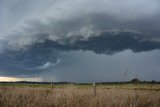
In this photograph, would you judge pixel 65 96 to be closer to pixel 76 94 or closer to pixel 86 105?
pixel 76 94

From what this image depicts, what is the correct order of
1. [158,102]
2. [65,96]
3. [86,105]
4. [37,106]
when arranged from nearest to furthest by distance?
1. [86,105]
2. [37,106]
3. [158,102]
4. [65,96]

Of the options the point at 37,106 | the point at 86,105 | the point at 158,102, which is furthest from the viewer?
the point at 158,102

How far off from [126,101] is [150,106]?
31.2 inches

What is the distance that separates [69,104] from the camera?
9.38 m

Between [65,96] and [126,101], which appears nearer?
[126,101]

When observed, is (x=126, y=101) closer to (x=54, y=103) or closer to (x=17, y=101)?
(x=54, y=103)

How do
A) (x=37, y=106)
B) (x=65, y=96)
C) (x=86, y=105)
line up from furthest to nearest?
(x=65, y=96) < (x=37, y=106) < (x=86, y=105)

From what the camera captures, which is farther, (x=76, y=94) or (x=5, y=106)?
(x=76, y=94)

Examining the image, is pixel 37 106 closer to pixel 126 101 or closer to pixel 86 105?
pixel 86 105

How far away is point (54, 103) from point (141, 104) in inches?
115

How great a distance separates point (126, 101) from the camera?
9.53m

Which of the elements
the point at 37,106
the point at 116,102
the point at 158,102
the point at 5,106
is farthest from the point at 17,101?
the point at 158,102

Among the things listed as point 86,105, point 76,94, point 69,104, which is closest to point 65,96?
point 76,94

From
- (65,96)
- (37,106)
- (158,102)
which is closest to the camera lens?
(37,106)
